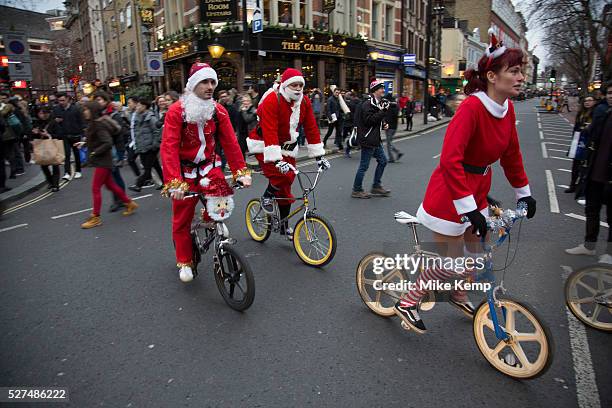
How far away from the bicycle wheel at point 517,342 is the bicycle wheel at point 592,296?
0.76 metres

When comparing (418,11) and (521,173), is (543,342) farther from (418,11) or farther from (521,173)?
(418,11)

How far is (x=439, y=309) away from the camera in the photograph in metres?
3.51

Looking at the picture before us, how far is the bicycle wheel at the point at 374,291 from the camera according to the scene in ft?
10.7

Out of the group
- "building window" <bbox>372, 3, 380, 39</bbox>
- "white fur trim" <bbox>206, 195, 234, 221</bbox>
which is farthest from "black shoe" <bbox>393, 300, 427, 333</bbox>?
Result: "building window" <bbox>372, 3, 380, 39</bbox>

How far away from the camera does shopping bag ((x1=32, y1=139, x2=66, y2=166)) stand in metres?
8.23

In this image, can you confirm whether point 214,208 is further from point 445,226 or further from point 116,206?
point 116,206

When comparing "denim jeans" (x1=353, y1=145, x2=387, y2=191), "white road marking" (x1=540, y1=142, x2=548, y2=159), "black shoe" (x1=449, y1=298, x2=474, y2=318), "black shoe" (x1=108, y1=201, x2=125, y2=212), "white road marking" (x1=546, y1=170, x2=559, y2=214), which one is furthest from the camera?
"white road marking" (x1=540, y1=142, x2=548, y2=159)

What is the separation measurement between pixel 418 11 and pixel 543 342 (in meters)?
40.8

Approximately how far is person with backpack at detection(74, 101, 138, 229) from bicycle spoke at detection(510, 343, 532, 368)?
584 centimetres

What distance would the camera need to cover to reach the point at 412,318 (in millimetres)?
3016

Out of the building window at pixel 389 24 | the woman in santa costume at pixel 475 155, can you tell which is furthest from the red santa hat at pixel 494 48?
the building window at pixel 389 24

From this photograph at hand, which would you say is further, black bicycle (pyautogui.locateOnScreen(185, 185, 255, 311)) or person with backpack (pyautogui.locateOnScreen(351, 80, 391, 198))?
person with backpack (pyautogui.locateOnScreen(351, 80, 391, 198))

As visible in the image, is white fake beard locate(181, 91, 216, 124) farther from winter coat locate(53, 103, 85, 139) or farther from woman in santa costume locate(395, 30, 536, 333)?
winter coat locate(53, 103, 85, 139)

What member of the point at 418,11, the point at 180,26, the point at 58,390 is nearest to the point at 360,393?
the point at 58,390
